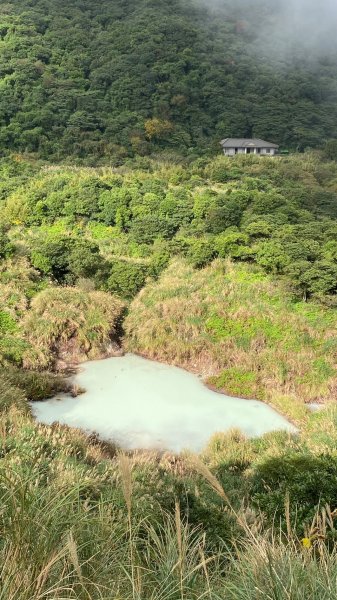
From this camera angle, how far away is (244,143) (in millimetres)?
34469

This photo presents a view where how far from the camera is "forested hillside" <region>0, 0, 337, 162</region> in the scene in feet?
98.4

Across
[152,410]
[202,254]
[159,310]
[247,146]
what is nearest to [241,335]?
[159,310]

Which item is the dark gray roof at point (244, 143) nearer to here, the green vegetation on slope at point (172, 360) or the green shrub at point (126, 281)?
the green vegetation on slope at point (172, 360)

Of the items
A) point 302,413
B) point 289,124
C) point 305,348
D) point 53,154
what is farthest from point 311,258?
point 289,124

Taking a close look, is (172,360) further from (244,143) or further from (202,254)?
(244,143)

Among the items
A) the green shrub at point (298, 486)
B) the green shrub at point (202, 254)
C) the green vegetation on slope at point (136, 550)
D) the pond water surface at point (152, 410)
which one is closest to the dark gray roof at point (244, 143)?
the green shrub at point (202, 254)

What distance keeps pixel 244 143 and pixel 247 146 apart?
1.12ft

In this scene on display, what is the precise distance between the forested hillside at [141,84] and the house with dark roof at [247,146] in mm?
1208

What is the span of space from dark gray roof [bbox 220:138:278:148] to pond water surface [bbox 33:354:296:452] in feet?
88.3

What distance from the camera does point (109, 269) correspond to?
13.8 metres

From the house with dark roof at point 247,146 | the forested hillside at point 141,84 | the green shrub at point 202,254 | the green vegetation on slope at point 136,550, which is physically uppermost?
the forested hillside at point 141,84

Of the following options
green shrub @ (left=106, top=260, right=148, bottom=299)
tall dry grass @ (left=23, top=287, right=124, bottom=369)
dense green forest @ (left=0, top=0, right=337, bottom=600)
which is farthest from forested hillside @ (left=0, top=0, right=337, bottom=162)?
tall dry grass @ (left=23, top=287, right=124, bottom=369)

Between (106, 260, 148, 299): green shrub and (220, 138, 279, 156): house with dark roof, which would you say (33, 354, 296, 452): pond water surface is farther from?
(220, 138, 279, 156): house with dark roof

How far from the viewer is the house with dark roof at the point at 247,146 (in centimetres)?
3376
